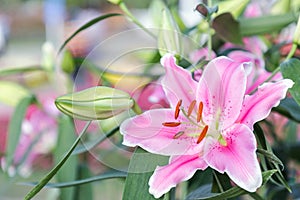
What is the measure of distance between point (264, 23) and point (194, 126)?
0.65 ft

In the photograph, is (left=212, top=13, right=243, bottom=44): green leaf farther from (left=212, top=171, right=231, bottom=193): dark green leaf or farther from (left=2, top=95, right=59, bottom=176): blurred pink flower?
(left=2, top=95, right=59, bottom=176): blurred pink flower

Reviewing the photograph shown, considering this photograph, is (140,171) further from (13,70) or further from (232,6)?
(13,70)

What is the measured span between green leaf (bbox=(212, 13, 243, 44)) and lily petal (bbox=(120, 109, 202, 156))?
0.14 metres

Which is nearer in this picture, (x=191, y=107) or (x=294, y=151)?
(x=191, y=107)

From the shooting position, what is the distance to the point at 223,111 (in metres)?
0.38

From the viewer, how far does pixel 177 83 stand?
1.27 ft

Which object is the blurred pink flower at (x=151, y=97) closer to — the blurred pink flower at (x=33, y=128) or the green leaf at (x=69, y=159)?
the green leaf at (x=69, y=159)

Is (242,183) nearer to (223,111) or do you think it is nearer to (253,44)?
(223,111)

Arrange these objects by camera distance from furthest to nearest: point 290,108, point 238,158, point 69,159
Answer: point 69,159
point 290,108
point 238,158

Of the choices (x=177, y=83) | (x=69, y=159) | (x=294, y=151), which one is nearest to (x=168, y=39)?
(x=177, y=83)

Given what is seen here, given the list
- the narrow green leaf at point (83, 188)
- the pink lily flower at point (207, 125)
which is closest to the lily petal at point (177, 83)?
the pink lily flower at point (207, 125)

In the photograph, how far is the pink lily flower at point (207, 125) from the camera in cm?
35

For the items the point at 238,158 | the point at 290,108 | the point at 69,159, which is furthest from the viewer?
the point at 69,159

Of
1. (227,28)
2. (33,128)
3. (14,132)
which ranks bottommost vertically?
(33,128)
